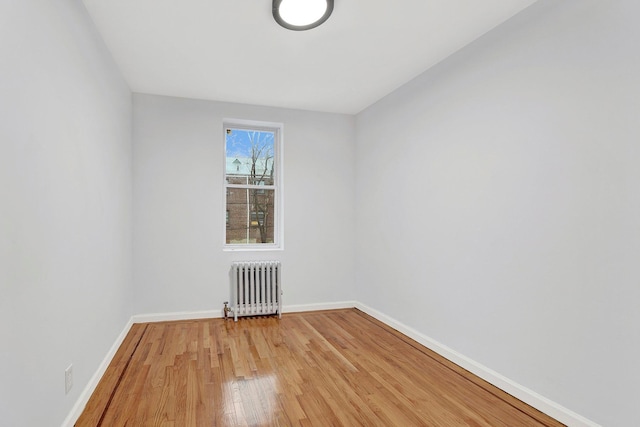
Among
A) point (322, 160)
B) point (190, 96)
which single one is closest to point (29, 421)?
point (190, 96)

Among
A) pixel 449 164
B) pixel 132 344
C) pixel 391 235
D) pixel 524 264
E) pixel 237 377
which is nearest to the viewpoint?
pixel 524 264

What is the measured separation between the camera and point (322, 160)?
491 centimetres

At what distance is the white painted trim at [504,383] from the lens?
2137 millimetres

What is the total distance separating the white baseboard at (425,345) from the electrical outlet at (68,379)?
6.3 inches

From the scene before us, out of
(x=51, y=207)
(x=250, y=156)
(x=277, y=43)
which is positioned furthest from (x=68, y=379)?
(x=250, y=156)

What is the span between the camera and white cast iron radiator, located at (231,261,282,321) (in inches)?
173

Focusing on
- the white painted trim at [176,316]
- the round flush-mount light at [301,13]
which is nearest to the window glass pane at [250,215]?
the white painted trim at [176,316]

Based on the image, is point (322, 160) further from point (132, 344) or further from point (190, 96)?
point (132, 344)

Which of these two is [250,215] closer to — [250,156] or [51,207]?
[250,156]

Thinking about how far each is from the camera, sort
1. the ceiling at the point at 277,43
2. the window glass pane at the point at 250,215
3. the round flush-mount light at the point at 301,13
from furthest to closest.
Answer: the window glass pane at the point at 250,215, the ceiling at the point at 277,43, the round flush-mount light at the point at 301,13

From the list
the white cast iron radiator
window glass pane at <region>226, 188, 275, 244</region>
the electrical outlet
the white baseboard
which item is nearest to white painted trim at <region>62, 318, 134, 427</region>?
the white baseboard

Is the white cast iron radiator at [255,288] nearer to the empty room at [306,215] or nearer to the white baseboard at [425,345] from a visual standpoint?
the empty room at [306,215]

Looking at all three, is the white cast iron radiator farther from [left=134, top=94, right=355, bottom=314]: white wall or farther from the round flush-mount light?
the round flush-mount light

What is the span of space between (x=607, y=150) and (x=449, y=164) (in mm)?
1275
